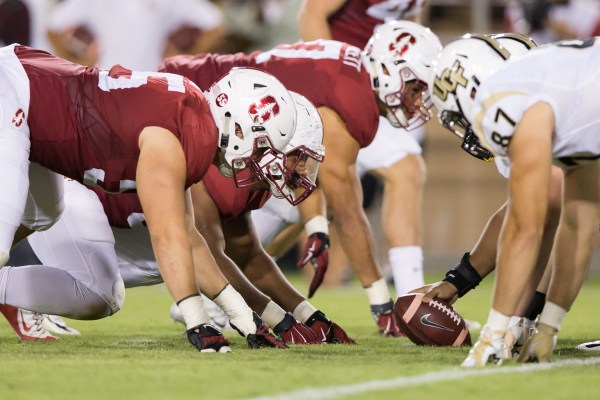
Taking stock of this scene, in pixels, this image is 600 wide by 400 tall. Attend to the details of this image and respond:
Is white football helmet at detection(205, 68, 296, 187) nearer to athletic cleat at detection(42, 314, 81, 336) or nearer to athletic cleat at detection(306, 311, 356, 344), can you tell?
athletic cleat at detection(306, 311, 356, 344)

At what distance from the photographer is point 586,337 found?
509 centimetres

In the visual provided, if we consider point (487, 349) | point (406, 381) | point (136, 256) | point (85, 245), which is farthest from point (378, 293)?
point (406, 381)

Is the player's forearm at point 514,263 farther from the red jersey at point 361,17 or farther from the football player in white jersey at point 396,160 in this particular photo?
the red jersey at point 361,17

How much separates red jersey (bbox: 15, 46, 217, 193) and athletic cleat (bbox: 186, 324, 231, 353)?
19.4 inches

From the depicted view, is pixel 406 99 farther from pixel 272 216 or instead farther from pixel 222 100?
pixel 222 100

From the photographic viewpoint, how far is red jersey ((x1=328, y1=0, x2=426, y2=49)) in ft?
20.7

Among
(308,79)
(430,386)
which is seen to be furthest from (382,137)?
(430,386)

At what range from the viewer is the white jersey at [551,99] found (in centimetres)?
362

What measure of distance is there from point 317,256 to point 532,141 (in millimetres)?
1736

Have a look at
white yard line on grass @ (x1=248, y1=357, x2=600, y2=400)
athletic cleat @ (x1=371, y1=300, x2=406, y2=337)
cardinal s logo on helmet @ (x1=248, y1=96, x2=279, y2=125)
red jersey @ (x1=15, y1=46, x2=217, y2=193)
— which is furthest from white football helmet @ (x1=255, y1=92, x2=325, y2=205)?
white yard line on grass @ (x1=248, y1=357, x2=600, y2=400)

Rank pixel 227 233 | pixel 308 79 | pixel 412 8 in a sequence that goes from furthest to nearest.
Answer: pixel 412 8, pixel 308 79, pixel 227 233

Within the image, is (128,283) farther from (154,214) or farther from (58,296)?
(154,214)

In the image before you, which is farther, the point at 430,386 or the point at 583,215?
the point at 583,215

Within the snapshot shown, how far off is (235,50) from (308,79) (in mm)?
5198
